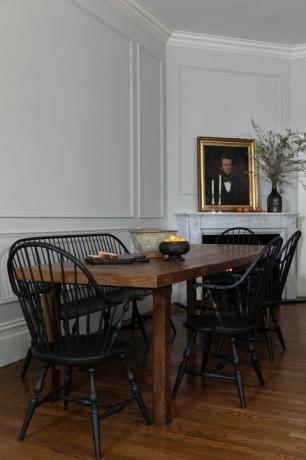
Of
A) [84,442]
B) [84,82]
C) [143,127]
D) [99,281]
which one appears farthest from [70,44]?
[84,442]

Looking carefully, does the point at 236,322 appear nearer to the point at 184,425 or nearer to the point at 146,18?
the point at 184,425

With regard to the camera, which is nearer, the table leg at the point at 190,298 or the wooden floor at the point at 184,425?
the wooden floor at the point at 184,425

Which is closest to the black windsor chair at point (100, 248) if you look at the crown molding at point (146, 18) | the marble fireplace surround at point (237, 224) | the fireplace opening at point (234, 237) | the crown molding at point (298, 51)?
the marble fireplace surround at point (237, 224)

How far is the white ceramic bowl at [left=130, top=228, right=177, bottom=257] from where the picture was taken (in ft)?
10.2

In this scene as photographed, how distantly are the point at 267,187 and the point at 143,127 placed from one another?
1.94m

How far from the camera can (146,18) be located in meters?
5.37

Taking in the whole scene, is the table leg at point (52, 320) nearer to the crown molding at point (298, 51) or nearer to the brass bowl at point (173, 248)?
the brass bowl at point (173, 248)

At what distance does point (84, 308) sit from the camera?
10.5 feet

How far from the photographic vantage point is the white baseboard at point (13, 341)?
3.43 meters

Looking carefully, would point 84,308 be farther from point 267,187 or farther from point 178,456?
point 267,187

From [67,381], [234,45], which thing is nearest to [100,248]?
[67,381]

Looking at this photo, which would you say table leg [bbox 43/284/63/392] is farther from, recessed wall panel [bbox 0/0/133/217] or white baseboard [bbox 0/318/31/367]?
recessed wall panel [bbox 0/0/133/217]

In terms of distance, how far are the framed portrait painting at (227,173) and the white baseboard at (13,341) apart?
3.02 metres

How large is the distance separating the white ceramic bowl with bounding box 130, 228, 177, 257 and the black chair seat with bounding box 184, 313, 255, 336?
1.78ft
